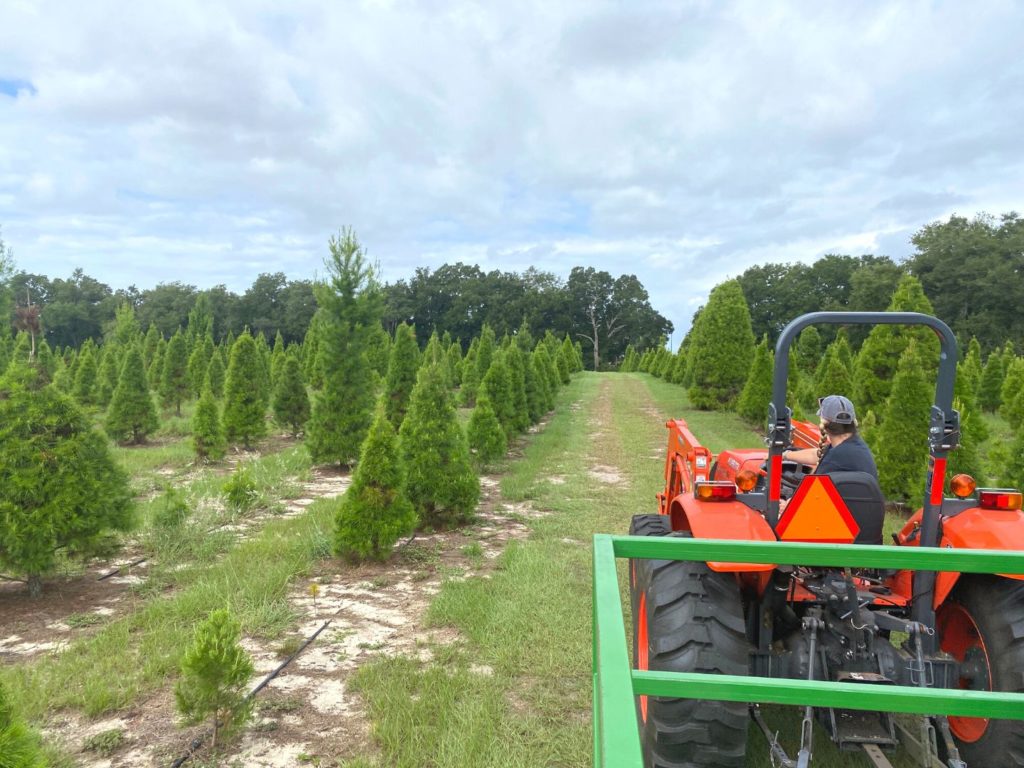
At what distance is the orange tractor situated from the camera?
2.56 meters

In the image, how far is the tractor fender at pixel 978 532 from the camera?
2.78 meters

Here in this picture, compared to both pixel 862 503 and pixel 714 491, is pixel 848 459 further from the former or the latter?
pixel 714 491

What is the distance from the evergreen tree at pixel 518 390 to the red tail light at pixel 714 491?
11855mm

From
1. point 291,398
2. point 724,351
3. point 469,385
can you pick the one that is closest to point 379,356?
point 469,385

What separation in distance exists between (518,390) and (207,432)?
7.60 m

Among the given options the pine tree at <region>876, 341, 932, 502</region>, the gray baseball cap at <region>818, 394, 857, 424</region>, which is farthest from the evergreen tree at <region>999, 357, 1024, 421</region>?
the gray baseball cap at <region>818, 394, 857, 424</region>

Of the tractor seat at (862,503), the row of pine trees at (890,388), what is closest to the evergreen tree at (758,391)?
the row of pine trees at (890,388)

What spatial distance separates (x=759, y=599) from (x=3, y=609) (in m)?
5.76

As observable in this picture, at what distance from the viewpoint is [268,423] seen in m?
16.8

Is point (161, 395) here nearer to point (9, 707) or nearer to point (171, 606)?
point (171, 606)

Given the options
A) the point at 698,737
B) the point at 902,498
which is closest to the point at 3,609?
the point at 698,737

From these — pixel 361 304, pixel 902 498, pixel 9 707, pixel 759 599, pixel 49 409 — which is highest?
pixel 361 304

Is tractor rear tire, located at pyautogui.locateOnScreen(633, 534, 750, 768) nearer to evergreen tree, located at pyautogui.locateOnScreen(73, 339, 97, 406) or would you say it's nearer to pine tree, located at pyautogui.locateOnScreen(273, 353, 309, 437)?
pine tree, located at pyautogui.locateOnScreen(273, 353, 309, 437)

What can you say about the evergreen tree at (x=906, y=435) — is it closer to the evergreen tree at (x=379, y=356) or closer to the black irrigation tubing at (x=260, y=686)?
the black irrigation tubing at (x=260, y=686)
